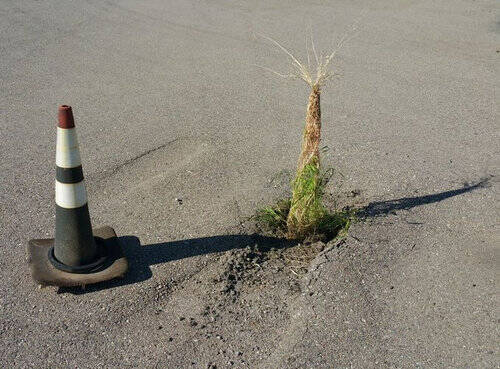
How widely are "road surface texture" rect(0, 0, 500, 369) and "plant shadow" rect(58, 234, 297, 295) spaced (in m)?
0.02

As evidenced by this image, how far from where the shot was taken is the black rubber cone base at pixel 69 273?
163 inches

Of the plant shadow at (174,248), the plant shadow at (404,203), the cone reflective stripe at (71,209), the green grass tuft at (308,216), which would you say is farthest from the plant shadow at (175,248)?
the plant shadow at (404,203)

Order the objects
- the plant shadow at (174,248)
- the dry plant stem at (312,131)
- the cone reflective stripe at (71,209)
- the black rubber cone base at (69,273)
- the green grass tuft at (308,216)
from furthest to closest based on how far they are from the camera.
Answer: the green grass tuft at (308,216)
the dry plant stem at (312,131)
the plant shadow at (174,248)
the black rubber cone base at (69,273)
the cone reflective stripe at (71,209)

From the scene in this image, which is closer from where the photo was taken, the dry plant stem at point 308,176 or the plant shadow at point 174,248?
the plant shadow at point 174,248

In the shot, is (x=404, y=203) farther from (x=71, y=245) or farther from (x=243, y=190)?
(x=71, y=245)

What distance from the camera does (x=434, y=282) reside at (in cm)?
432

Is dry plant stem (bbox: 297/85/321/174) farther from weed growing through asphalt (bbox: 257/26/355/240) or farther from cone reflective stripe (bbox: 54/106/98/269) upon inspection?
cone reflective stripe (bbox: 54/106/98/269)

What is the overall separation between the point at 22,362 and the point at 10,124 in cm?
365

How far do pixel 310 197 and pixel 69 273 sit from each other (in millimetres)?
1735

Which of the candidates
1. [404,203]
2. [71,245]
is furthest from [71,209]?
[404,203]

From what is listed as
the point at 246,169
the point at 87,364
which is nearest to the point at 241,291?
the point at 87,364

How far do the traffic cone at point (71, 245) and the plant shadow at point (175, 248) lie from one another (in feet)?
0.32

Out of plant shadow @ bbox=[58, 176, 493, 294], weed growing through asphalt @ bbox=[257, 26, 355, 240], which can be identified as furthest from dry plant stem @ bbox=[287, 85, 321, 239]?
plant shadow @ bbox=[58, 176, 493, 294]

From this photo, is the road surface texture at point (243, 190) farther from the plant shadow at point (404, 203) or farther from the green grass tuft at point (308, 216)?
the green grass tuft at point (308, 216)
